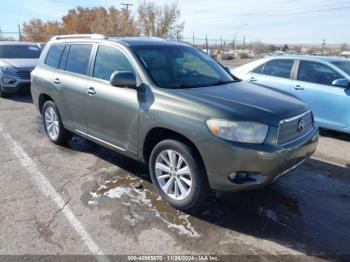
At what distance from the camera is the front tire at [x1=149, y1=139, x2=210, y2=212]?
342cm

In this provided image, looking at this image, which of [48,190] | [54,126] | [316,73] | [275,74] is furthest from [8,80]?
[316,73]

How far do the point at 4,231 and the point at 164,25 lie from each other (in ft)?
108

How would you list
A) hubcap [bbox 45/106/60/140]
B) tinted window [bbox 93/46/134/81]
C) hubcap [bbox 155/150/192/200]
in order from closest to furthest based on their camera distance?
hubcap [bbox 155/150/192/200] → tinted window [bbox 93/46/134/81] → hubcap [bbox 45/106/60/140]

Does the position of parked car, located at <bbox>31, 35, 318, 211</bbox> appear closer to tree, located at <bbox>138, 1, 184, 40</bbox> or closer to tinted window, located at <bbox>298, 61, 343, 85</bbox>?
tinted window, located at <bbox>298, 61, 343, 85</bbox>

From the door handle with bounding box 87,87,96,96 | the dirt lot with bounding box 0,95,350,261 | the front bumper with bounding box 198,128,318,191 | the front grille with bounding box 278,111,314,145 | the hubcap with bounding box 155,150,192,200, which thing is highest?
the door handle with bounding box 87,87,96,96

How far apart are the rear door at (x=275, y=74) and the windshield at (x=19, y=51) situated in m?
7.66

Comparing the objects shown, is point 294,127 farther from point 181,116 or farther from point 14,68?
point 14,68

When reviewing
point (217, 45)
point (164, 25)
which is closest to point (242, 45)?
point (217, 45)

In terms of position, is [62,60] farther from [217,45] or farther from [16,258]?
[217,45]

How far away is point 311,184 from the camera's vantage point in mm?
4473

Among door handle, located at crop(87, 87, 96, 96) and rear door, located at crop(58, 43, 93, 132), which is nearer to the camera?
door handle, located at crop(87, 87, 96, 96)

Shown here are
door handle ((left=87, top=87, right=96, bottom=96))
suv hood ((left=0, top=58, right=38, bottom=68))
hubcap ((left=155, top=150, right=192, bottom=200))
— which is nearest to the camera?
hubcap ((left=155, top=150, right=192, bottom=200))

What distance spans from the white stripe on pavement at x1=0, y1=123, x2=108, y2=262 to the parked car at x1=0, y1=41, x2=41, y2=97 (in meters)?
4.09

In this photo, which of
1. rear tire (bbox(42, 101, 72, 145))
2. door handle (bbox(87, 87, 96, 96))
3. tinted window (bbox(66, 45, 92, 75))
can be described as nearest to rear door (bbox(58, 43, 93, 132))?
tinted window (bbox(66, 45, 92, 75))
